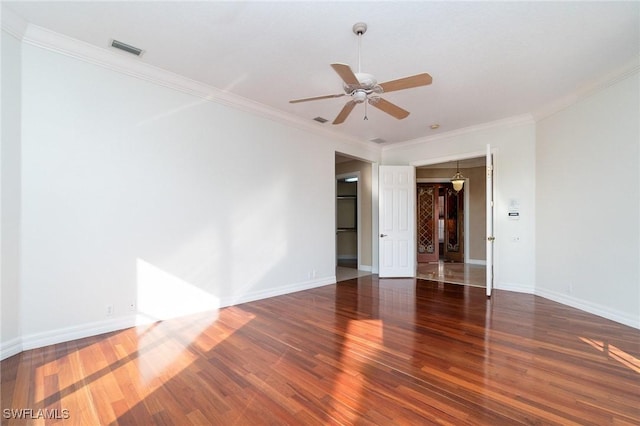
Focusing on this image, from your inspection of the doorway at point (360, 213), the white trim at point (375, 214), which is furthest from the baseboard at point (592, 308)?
the doorway at point (360, 213)

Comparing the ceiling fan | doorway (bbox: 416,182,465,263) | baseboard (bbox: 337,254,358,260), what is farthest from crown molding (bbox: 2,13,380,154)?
doorway (bbox: 416,182,465,263)

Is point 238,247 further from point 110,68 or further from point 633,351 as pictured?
point 633,351

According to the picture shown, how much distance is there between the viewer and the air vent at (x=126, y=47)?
309 centimetres

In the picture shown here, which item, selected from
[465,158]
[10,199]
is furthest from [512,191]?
[10,199]

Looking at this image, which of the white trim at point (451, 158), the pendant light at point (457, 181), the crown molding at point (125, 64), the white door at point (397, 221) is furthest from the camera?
the pendant light at point (457, 181)

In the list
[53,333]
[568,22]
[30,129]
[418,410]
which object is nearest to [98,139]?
[30,129]

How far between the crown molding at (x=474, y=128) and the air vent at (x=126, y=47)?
5.26 metres

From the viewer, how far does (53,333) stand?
2943mm

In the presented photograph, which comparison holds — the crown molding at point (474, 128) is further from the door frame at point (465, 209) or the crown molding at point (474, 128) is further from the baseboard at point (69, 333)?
the baseboard at point (69, 333)

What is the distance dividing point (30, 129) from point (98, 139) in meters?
0.53

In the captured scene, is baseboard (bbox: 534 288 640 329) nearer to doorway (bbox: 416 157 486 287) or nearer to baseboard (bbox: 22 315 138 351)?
doorway (bbox: 416 157 486 287)

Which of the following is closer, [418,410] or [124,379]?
[418,410]

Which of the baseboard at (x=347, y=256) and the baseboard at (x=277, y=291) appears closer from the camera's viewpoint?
the baseboard at (x=277, y=291)

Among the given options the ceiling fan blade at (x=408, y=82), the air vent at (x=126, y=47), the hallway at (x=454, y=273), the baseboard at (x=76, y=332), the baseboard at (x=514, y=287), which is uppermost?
the air vent at (x=126, y=47)
